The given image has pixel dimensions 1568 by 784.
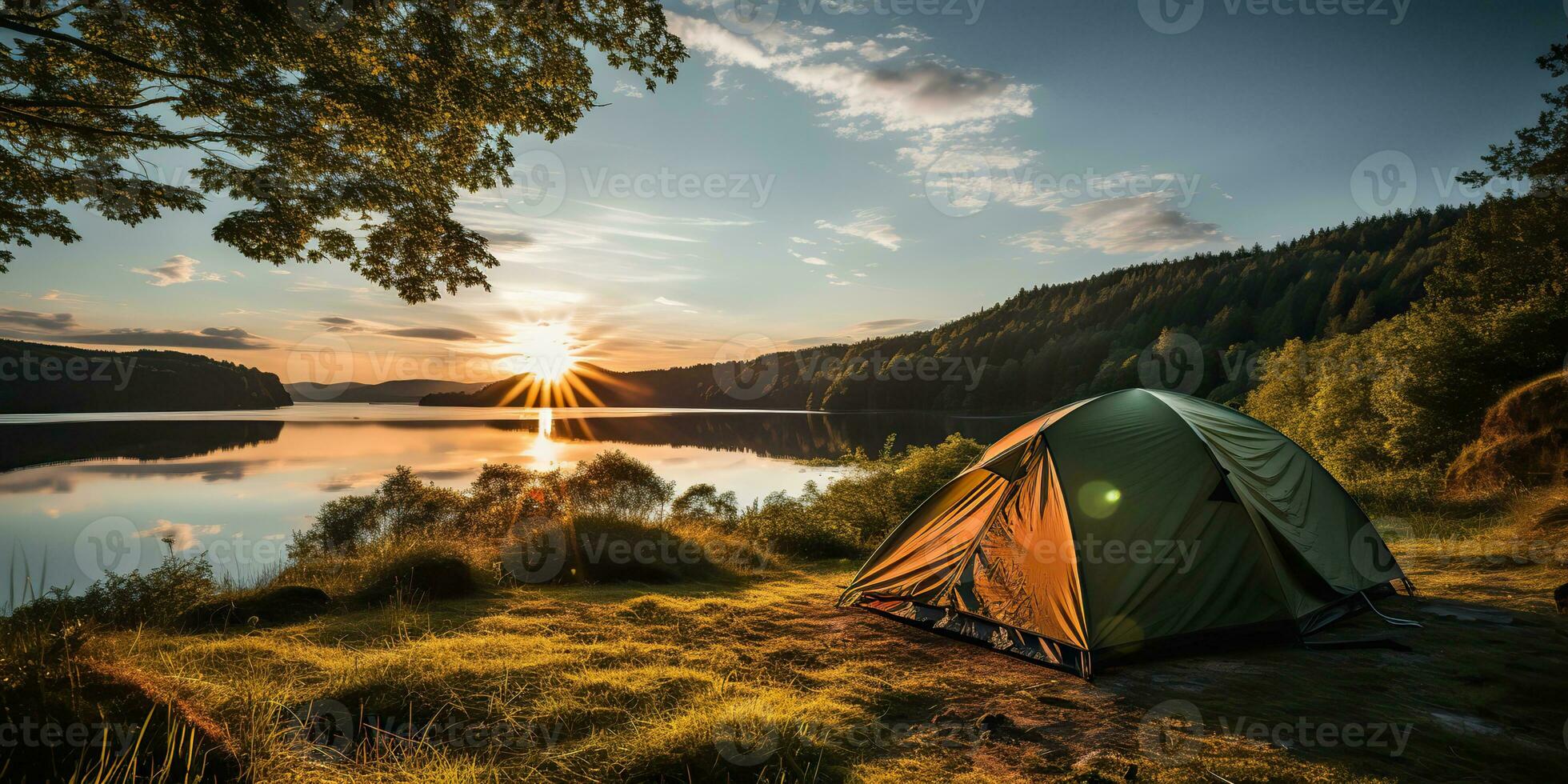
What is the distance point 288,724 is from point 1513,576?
12.9 meters

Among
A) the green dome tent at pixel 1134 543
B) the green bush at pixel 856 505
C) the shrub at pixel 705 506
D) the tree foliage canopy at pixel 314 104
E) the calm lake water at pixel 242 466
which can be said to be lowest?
the calm lake water at pixel 242 466

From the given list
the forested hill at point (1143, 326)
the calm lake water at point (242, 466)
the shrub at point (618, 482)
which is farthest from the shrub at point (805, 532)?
the forested hill at point (1143, 326)

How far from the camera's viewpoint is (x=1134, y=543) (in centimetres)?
561

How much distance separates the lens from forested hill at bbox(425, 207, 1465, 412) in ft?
243

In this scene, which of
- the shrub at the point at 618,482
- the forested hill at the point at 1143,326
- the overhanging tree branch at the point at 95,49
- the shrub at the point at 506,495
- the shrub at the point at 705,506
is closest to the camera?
the overhanging tree branch at the point at 95,49

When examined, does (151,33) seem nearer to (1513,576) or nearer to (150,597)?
(150,597)

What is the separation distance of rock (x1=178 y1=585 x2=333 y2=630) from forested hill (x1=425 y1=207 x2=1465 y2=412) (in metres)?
65.8

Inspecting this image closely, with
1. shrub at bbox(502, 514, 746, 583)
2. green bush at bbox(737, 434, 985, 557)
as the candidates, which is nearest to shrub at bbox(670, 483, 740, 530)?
green bush at bbox(737, 434, 985, 557)

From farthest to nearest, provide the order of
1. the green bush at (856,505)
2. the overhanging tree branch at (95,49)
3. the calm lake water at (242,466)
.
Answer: the calm lake water at (242,466), the green bush at (856,505), the overhanging tree branch at (95,49)

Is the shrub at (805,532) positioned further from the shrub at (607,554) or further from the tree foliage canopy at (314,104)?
the tree foliage canopy at (314,104)

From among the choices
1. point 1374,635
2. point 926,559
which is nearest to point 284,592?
point 926,559

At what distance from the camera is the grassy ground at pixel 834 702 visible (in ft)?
11.1

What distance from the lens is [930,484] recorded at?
1664 cm

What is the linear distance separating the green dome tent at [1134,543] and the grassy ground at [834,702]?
320 millimetres
